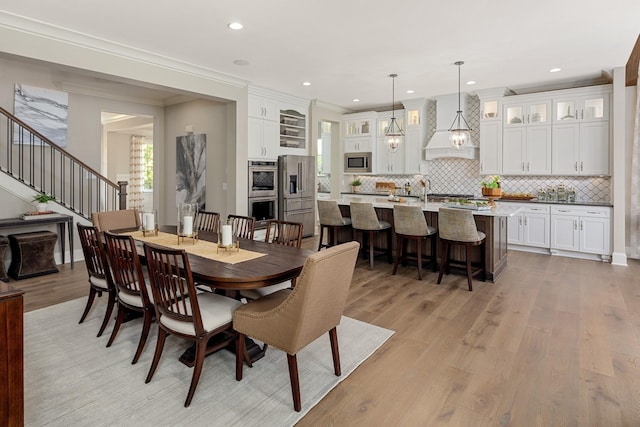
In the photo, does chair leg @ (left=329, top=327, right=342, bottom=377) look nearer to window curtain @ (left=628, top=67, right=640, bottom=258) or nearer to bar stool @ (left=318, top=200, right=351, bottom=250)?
bar stool @ (left=318, top=200, right=351, bottom=250)

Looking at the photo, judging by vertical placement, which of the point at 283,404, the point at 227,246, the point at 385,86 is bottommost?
the point at 283,404

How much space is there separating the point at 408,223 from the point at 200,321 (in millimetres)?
3149

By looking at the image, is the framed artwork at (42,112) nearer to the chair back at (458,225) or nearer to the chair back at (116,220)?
the chair back at (116,220)

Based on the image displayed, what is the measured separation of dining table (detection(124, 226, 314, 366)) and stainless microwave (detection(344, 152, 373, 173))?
5.49 m

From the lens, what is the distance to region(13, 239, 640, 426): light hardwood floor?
80.2 inches

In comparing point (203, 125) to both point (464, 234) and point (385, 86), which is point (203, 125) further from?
point (464, 234)

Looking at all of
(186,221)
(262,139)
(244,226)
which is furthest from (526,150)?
(186,221)

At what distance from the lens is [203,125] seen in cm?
683

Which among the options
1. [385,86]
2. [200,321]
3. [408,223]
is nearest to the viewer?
[200,321]

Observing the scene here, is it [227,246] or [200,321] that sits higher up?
[227,246]

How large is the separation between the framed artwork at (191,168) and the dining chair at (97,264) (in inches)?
155

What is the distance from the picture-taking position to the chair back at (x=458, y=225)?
4113 mm

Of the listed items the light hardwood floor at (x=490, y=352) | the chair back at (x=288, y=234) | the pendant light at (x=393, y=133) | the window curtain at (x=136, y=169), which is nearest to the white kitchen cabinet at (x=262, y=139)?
the pendant light at (x=393, y=133)

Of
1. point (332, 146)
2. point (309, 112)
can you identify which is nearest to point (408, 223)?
point (309, 112)
